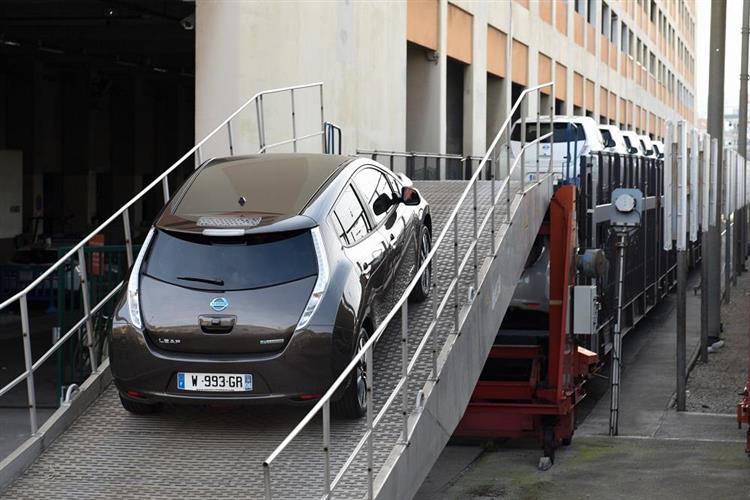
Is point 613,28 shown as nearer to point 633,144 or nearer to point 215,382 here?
point 633,144

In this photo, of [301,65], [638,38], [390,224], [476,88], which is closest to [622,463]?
[390,224]

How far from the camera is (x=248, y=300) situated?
8.33 metres

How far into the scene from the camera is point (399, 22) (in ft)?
71.1

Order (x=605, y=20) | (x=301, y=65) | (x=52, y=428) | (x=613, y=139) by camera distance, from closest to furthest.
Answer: (x=52, y=428) → (x=301, y=65) → (x=613, y=139) → (x=605, y=20)

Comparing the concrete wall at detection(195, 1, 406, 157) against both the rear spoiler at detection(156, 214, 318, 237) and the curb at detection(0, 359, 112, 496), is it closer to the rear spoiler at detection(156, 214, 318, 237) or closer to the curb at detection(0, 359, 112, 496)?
the curb at detection(0, 359, 112, 496)

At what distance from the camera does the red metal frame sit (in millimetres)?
13266

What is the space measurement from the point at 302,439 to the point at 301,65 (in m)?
9.68

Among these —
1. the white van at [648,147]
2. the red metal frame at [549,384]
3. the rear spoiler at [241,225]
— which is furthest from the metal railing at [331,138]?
the white van at [648,147]

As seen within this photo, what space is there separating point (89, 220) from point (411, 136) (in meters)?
15.7

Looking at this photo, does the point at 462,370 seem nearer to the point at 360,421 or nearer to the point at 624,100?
the point at 360,421

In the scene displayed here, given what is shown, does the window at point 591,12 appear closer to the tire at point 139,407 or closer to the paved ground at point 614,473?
the paved ground at point 614,473

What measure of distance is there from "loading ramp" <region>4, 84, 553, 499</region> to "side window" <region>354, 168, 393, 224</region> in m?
0.81

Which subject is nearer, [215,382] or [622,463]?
[215,382]

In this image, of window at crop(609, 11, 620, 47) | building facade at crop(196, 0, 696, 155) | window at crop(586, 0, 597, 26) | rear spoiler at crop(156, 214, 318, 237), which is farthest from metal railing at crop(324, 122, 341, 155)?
window at crop(609, 11, 620, 47)
